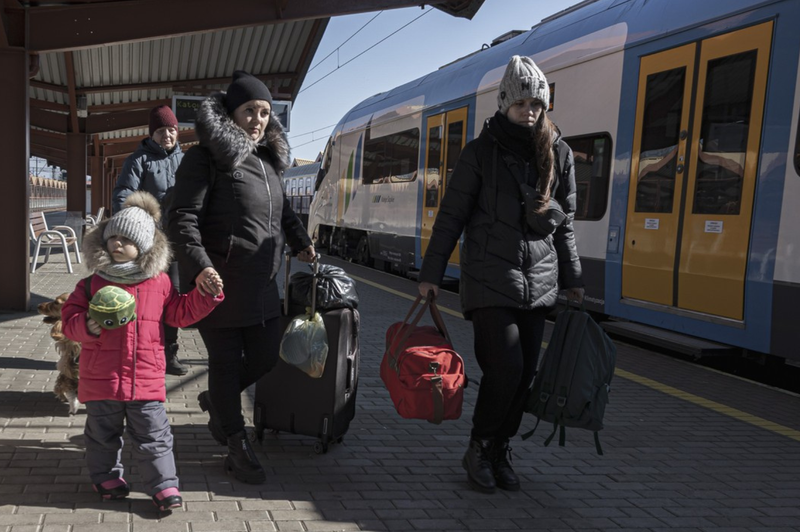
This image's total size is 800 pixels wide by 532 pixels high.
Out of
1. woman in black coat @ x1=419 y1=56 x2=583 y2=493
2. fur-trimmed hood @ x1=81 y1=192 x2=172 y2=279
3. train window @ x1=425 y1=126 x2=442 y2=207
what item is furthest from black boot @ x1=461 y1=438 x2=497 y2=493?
train window @ x1=425 y1=126 x2=442 y2=207

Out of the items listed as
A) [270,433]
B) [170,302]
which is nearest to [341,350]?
[270,433]

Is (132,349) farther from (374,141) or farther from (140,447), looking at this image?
(374,141)

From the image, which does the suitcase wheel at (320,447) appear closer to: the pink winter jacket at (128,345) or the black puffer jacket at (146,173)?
the pink winter jacket at (128,345)

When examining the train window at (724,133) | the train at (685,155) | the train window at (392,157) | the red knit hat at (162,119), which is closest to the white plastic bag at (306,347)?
the red knit hat at (162,119)

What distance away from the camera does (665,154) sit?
675 centimetres

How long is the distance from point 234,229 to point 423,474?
4.71ft

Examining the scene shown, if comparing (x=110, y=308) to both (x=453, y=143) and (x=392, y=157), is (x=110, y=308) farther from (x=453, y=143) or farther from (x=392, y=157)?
(x=392, y=157)

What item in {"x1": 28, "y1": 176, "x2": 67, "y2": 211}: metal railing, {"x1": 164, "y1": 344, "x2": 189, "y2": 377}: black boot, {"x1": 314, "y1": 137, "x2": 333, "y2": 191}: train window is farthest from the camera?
{"x1": 28, "y1": 176, "x2": 67, "y2": 211}: metal railing

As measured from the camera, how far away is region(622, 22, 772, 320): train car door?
5891 mm

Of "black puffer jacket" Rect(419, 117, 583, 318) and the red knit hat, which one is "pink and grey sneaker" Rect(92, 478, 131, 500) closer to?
"black puffer jacket" Rect(419, 117, 583, 318)

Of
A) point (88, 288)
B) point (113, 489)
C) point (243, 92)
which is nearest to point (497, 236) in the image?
point (243, 92)

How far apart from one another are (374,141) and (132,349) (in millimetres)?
11293

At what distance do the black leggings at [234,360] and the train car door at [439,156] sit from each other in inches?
267

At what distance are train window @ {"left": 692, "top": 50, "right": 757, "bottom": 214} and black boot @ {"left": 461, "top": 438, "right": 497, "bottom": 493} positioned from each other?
3.34 metres
